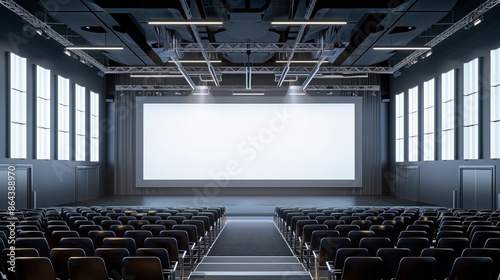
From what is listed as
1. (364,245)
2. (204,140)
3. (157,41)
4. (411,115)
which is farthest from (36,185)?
(411,115)

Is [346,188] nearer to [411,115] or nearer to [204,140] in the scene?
[411,115]

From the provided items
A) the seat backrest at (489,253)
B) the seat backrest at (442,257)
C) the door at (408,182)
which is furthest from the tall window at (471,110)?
the seat backrest at (442,257)

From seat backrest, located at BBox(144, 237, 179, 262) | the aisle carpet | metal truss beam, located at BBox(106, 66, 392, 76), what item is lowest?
the aisle carpet

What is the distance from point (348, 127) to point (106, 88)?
1253 centimetres

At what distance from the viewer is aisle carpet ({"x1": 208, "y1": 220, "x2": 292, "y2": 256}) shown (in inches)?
377

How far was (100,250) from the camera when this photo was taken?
17.7ft

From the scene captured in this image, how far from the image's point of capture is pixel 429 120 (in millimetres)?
20156

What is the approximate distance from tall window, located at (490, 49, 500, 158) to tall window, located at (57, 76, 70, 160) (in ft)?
51.4

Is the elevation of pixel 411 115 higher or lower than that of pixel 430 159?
higher

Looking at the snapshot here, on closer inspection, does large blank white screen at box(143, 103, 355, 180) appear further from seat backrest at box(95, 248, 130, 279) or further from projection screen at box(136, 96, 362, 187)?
seat backrest at box(95, 248, 130, 279)

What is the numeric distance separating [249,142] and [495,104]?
37.5 feet

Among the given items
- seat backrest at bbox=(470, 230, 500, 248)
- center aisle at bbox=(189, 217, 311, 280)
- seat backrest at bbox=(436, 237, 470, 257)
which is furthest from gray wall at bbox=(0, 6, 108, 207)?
seat backrest at bbox=(470, 230, 500, 248)

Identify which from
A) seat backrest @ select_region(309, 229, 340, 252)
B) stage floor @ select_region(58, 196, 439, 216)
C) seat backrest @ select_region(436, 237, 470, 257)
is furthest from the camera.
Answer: stage floor @ select_region(58, 196, 439, 216)

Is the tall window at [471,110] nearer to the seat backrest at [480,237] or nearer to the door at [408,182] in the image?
the door at [408,182]
